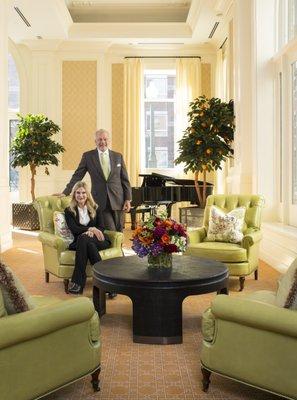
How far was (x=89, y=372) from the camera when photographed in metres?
2.67

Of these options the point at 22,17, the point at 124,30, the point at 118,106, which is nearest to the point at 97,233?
the point at 22,17

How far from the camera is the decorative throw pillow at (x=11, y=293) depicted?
7.69ft

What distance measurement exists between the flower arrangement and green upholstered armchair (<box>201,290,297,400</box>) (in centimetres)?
114

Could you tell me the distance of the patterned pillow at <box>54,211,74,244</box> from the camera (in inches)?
208

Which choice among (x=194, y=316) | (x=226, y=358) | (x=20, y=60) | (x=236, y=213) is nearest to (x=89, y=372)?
(x=226, y=358)

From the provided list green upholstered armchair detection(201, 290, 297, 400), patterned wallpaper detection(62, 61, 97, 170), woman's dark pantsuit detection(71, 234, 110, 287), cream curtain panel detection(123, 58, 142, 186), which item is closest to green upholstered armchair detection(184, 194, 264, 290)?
woman's dark pantsuit detection(71, 234, 110, 287)

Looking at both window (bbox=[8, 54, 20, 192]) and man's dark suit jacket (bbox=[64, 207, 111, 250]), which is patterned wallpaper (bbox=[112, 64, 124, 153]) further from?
man's dark suit jacket (bbox=[64, 207, 111, 250])

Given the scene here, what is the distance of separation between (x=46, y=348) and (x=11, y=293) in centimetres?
31

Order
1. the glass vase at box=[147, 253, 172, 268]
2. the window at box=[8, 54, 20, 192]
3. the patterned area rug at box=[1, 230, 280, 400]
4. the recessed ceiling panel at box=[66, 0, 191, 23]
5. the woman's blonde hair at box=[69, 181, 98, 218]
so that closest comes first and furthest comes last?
the patterned area rug at box=[1, 230, 280, 400]
the glass vase at box=[147, 253, 172, 268]
the woman's blonde hair at box=[69, 181, 98, 218]
the recessed ceiling panel at box=[66, 0, 191, 23]
the window at box=[8, 54, 20, 192]

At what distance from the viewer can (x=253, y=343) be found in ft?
8.15

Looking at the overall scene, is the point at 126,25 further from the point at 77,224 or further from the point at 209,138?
the point at 77,224

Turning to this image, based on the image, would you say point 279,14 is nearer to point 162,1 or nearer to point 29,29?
point 162,1

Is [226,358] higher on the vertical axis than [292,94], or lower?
lower

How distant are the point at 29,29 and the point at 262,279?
7662 mm
